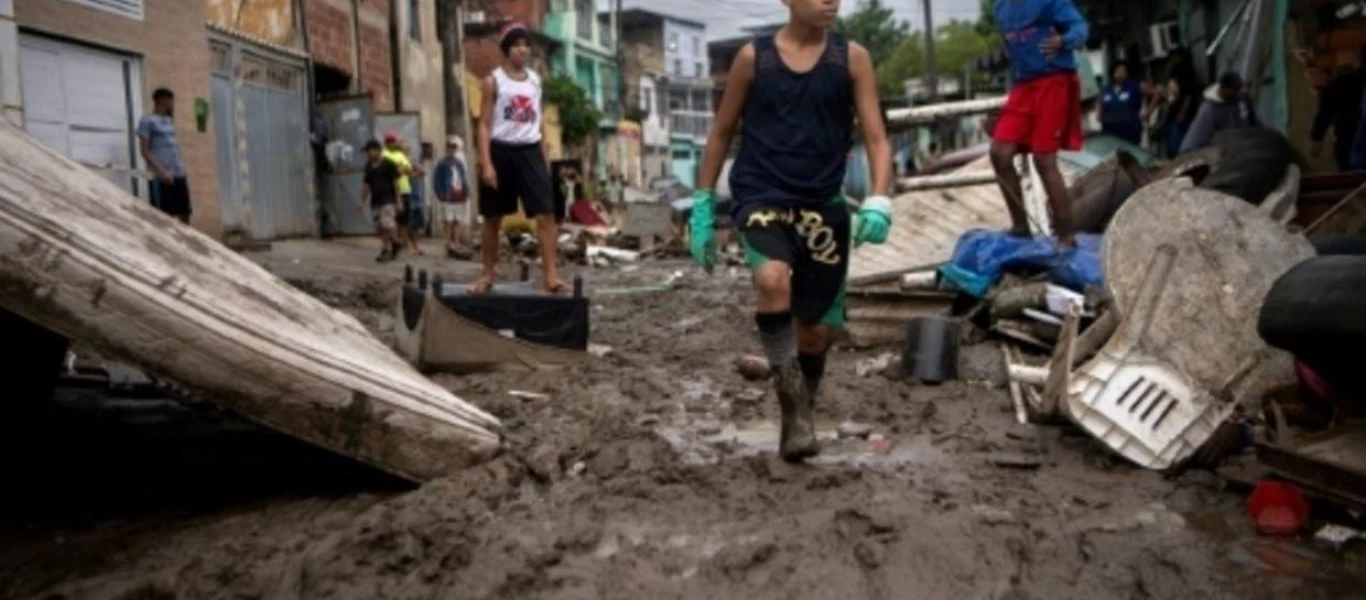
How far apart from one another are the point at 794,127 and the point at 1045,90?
10.5 feet

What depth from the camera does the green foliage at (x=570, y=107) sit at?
133 ft

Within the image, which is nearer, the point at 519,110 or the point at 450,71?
the point at 519,110

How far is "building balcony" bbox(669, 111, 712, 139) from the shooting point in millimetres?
62844

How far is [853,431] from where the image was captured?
14.4 ft

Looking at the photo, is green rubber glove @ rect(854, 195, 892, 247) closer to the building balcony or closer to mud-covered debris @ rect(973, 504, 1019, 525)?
mud-covered debris @ rect(973, 504, 1019, 525)

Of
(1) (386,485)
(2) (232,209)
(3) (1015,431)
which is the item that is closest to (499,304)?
(1) (386,485)

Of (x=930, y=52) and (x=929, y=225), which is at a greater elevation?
(x=930, y=52)

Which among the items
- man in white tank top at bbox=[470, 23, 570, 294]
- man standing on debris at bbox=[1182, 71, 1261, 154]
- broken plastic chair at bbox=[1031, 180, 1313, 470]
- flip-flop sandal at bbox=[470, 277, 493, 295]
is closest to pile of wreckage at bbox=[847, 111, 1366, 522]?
broken plastic chair at bbox=[1031, 180, 1313, 470]

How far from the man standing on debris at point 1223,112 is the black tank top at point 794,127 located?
Result: 24.2ft

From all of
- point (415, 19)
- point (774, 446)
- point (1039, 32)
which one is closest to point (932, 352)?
point (774, 446)

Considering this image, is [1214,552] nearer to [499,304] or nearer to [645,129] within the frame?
[499,304]

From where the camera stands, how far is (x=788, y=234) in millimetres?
3943

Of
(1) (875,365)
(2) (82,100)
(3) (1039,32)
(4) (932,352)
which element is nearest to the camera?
(4) (932,352)

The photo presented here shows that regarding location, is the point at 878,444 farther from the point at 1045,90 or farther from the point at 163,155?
the point at 163,155
